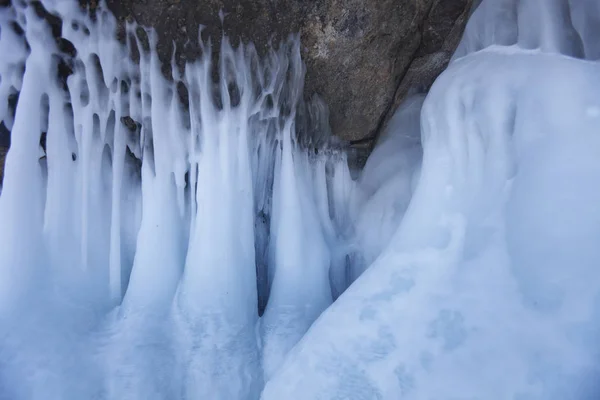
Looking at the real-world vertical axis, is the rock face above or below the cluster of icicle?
above

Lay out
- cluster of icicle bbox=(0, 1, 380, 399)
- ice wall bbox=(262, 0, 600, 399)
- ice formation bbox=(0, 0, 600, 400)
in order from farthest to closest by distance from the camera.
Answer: cluster of icicle bbox=(0, 1, 380, 399) < ice formation bbox=(0, 0, 600, 400) < ice wall bbox=(262, 0, 600, 399)

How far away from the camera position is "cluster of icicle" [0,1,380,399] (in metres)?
1.94

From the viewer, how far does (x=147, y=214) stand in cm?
221

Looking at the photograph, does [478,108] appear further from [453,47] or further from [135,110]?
[135,110]

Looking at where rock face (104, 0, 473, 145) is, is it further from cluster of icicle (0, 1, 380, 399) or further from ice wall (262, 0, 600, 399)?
ice wall (262, 0, 600, 399)

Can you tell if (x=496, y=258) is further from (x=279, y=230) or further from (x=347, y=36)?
(x=347, y=36)

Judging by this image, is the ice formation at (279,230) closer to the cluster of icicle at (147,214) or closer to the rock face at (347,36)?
the cluster of icicle at (147,214)

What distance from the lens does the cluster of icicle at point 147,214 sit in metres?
1.94

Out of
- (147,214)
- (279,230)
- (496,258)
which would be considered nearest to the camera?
(496,258)

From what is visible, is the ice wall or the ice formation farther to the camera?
the ice formation

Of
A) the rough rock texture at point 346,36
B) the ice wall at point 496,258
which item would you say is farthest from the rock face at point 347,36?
the ice wall at point 496,258

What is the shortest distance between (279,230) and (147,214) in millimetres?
674

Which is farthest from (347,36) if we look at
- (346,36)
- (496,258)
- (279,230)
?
(496,258)

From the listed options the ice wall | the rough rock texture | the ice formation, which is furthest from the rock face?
the ice wall
